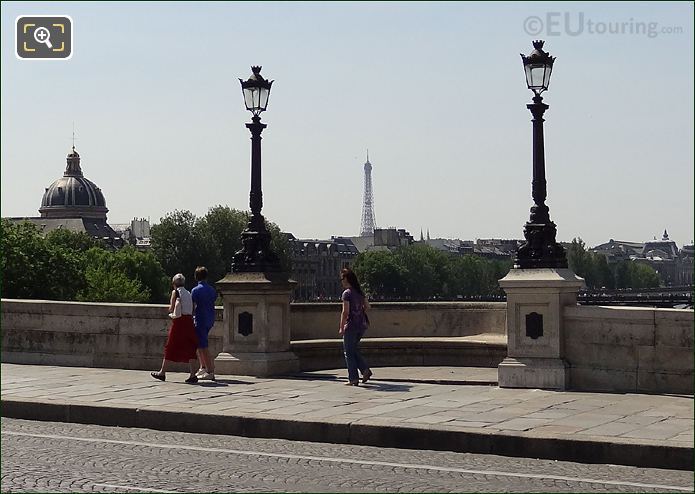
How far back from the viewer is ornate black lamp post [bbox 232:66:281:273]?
17406 millimetres

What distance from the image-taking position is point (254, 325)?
55.8 feet

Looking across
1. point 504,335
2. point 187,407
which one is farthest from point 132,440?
point 504,335

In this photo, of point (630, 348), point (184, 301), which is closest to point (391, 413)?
point (630, 348)

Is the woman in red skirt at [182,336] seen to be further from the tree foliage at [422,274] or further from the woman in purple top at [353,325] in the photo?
the tree foliage at [422,274]

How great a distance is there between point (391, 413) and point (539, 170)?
4625 mm

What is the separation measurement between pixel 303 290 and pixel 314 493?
182704 millimetres

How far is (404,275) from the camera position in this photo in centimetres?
16425

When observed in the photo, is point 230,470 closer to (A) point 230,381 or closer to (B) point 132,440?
(B) point 132,440

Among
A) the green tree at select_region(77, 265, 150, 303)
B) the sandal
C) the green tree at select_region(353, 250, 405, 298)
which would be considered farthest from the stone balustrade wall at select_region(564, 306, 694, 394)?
the green tree at select_region(353, 250, 405, 298)

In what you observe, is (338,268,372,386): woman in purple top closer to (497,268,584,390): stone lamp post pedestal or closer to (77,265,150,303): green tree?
(497,268,584,390): stone lamp post pedestal

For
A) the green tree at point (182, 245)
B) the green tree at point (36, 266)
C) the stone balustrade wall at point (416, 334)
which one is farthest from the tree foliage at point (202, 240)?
the stone balustrade wall at point (416, 334)

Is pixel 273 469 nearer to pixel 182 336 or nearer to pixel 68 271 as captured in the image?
pixel 182 336

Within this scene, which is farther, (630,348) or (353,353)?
(353,353)

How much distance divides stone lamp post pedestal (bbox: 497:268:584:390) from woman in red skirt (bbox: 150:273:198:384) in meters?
4.12
